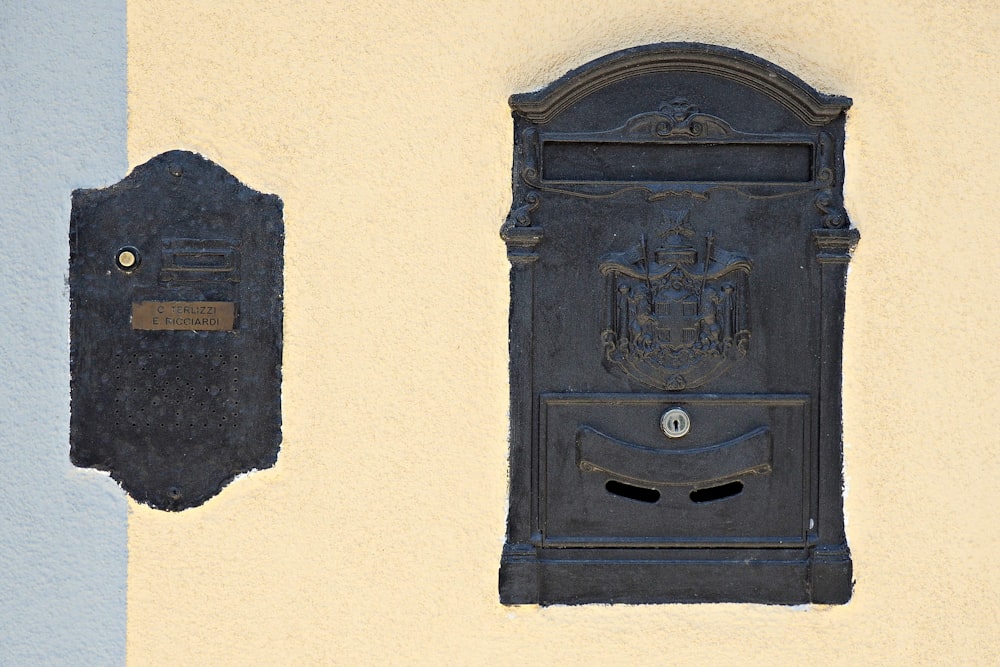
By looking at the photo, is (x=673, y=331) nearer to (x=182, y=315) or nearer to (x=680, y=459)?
(x=680, y=459)

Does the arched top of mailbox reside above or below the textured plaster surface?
above

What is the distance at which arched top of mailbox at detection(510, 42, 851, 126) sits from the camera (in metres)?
2.52

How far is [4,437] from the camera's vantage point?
261 centimetres

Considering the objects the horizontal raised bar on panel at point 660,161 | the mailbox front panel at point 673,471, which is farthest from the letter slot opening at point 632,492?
the horizontal raised bar on panel at point 660,161

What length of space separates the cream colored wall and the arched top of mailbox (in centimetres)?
8

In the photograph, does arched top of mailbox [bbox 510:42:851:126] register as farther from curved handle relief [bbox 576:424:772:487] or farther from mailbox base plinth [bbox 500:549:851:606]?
mailbox base plinth [bbox 500:549:851:606]

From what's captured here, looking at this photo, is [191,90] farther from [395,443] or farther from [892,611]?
[892,611]

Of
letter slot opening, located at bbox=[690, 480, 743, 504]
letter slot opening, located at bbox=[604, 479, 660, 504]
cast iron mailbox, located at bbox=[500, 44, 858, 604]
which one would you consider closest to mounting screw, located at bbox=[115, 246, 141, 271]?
cast iron mailbox, located at bbox=[500, 44, 858, 604]

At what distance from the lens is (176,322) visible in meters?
2.60

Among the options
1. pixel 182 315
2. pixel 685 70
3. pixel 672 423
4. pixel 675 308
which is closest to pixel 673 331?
pixel 675 308

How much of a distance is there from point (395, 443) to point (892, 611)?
150 cm

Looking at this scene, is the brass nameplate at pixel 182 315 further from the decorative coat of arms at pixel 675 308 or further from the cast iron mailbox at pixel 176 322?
the decorative coat of arms at pixel 675 308

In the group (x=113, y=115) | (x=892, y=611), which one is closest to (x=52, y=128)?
(x=113, y=115)

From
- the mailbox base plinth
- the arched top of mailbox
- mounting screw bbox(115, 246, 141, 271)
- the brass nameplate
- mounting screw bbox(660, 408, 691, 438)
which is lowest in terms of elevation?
the mailbox base plinth
